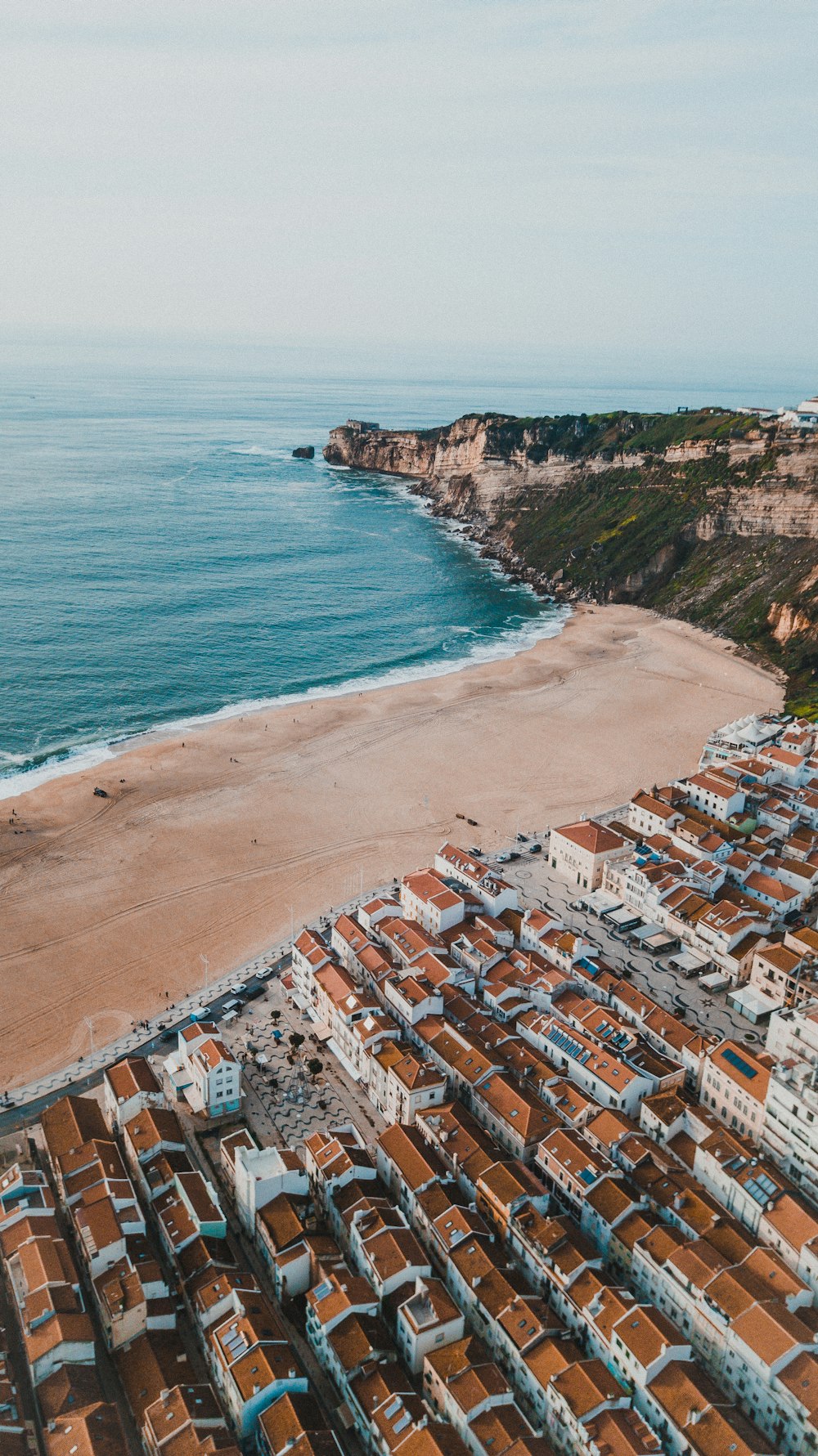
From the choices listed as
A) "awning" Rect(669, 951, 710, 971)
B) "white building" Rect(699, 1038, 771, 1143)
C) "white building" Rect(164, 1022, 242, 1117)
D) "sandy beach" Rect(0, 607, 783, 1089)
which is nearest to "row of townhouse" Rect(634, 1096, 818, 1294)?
"white building" Rect(699, 1038, 771, 1143)

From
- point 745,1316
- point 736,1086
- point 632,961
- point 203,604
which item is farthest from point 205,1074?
point 203,604

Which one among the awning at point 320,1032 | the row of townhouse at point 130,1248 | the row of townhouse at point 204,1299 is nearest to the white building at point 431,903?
the awning at point 320,1032

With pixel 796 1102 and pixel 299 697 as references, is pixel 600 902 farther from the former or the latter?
pixel 299 697

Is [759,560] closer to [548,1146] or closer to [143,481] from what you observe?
[548,1146]

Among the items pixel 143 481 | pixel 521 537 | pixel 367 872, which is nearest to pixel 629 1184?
pixel 367 872

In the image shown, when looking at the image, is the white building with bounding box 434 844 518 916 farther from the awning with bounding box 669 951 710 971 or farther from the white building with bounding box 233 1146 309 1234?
the white building with bounding box 233 1146 309 1234

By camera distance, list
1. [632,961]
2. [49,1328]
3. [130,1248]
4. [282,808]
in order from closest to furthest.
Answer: [49,1328] → [130,1248] → [632,961] → [282,808]

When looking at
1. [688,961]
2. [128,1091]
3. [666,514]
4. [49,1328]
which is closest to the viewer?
[49,1328]
